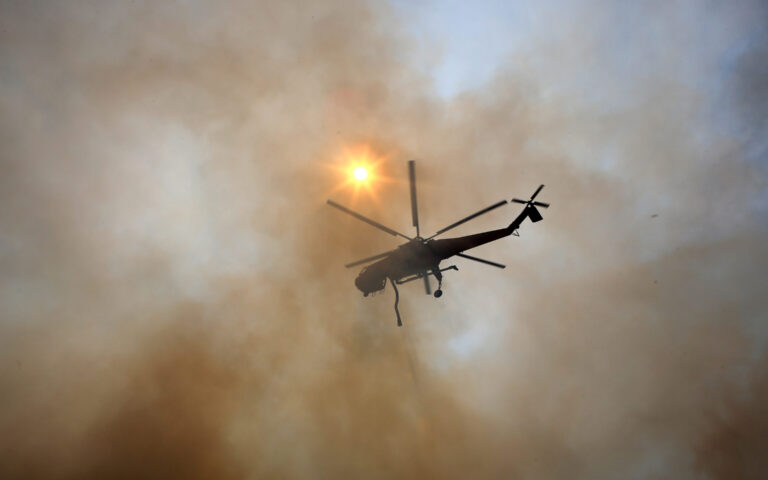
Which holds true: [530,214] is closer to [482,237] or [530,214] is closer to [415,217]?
[482,237]

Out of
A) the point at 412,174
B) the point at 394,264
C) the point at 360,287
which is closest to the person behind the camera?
the point at 412,174

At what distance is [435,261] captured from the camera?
2316 centimetres

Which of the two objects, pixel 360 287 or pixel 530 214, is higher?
pixel 360 287

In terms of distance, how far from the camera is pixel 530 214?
72.6 feet

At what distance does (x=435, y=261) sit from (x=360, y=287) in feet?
20.3

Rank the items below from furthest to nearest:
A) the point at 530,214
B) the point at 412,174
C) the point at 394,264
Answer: the point at 394,264
the point at 530,214
the point at 412,174

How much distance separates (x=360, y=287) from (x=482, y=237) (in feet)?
29.2

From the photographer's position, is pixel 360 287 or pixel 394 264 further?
pixel 360 287

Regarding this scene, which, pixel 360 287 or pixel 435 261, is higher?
pixel 360 287

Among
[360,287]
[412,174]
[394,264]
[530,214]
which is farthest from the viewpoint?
[360,287]

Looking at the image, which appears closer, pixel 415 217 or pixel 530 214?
pixel 415 217

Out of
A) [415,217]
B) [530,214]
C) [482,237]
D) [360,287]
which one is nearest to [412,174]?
[415,217]

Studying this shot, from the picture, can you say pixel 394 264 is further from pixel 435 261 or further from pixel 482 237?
pixel 482 237

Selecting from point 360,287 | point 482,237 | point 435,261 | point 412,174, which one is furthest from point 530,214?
point 360,287
